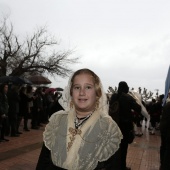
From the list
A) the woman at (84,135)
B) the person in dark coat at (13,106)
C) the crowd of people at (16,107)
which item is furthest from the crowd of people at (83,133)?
the person in dark coat at (13,106)

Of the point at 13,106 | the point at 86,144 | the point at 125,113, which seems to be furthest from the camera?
the point at 13,106

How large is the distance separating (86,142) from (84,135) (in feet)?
0.19

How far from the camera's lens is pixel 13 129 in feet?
32.0

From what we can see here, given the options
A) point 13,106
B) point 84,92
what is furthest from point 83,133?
point 13,106

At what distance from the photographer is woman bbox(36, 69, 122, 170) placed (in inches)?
79.1

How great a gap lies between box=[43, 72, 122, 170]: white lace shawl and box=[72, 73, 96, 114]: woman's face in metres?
0.12

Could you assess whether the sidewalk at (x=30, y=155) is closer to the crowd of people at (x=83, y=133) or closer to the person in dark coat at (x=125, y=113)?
the person in dark coat at (x=125, y=113)

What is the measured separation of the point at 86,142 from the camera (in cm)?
205

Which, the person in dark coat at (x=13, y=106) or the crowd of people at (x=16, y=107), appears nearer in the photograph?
the crowd of people at (x=16, y=107)

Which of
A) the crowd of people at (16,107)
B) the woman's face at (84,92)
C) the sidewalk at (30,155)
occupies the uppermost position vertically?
the woman's face at (84,92)

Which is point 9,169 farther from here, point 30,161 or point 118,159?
point 118,159

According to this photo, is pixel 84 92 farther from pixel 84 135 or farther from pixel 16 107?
pixel 16 107

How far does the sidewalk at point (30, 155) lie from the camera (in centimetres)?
617

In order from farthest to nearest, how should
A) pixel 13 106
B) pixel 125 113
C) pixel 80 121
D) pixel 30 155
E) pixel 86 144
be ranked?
pixel 13 106
pixel 30 155
pixel 125 113
pixel 80 121
pixel 86 144
